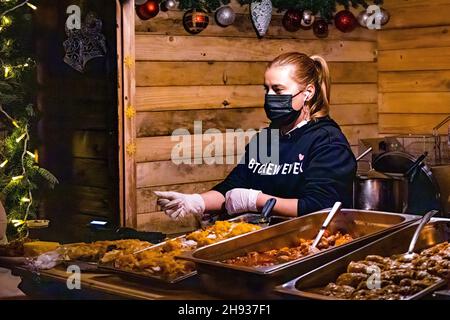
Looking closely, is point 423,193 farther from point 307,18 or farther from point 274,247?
point 274,247

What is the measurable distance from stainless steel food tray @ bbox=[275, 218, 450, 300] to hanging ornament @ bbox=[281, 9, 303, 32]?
7.35 ft

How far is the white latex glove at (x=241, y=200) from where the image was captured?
9.37 ft

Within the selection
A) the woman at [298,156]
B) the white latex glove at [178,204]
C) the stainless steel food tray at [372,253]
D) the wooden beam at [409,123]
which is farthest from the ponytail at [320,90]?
the wooden beam at [409,123]

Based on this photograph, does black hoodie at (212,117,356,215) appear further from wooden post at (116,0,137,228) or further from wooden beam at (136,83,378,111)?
wooden beam at (136,83,378,111)

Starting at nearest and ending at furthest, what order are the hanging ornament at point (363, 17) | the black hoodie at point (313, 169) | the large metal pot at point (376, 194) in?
the black hoodie at point (313, 169), the large metal pot at point (376, 194), the hanging ornament at point (363, 17)

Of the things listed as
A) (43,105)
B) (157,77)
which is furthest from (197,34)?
(43,105)

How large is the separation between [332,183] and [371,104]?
79.3 inches

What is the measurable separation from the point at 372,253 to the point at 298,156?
1060 millimetres

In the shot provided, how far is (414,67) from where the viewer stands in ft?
16.0

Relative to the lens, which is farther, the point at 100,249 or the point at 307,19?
the point at 307,19

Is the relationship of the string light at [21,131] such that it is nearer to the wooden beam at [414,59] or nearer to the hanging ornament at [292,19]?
the hanging ornament at [292,19]

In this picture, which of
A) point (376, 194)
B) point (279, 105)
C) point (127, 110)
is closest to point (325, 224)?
point (279, 105)

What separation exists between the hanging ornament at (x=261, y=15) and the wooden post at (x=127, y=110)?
74cm
